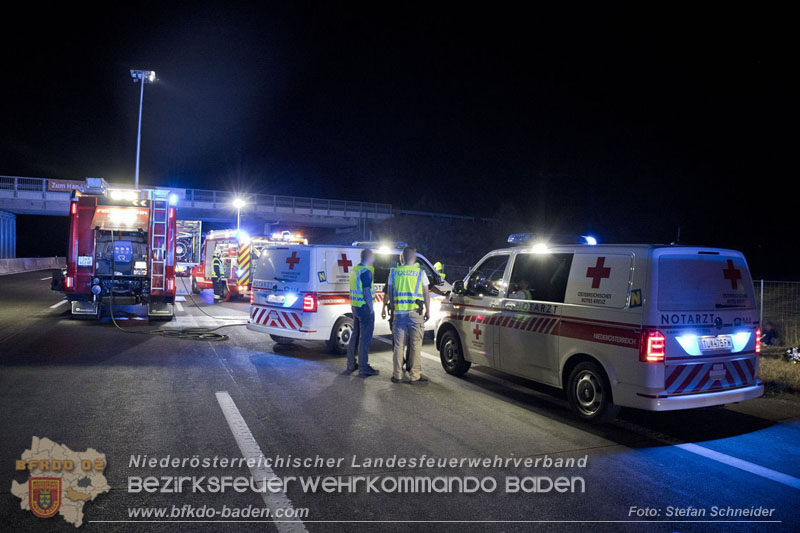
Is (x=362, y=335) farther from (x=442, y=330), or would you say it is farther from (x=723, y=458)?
(x=723, y=458)

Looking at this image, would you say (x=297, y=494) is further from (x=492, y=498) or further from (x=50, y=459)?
(x=50, y=459)

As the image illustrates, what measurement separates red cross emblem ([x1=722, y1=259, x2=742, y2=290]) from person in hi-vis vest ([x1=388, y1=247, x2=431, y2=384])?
12.8ft

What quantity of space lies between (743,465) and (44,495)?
19.3 feet

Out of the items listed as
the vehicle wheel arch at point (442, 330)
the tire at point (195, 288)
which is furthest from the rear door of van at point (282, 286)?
the tire at point (195, 288)

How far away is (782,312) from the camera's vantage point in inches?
481

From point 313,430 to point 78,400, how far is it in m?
3.12

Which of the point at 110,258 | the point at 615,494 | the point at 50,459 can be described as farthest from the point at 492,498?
the point at 110,258

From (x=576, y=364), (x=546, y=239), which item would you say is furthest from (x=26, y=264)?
(x=576, y=364)

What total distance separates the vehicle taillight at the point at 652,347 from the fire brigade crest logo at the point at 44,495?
210 inches

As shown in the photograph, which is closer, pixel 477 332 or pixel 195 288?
pixel 477 332

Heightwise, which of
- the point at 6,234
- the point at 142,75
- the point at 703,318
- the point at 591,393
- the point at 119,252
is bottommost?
the point at 591,393

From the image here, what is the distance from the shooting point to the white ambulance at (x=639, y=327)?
233 inches

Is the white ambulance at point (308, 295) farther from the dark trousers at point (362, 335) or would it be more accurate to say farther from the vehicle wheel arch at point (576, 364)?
the vehicle wheel arch at point (576, 364)

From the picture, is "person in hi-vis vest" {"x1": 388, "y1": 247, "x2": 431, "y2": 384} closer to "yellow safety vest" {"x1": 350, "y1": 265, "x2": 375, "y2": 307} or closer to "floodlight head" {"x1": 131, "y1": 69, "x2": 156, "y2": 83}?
"yellow safety vest" {"x1": 350, "y1": 265, "x2": 375, "y2": 307}
